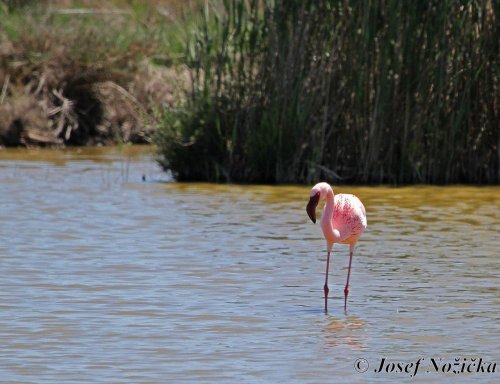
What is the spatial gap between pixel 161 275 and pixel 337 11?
538 centimetres

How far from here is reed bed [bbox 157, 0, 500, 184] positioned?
Answer: 45.2ft

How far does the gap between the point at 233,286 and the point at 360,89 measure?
530 cm

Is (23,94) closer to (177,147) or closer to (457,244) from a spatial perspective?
(177,147)

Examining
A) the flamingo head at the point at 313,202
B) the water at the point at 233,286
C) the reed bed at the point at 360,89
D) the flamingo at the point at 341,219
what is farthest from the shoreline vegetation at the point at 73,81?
the flamingo head at the point at 313,202

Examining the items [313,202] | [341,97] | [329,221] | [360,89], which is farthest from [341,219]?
[341,97]

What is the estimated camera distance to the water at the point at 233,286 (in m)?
6.71

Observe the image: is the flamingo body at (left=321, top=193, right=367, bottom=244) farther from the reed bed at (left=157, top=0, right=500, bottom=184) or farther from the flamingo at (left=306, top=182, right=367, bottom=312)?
the reed bed at (left=157, top=0, right=500, bottom=184)

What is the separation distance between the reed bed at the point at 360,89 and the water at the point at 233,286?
0.34 m

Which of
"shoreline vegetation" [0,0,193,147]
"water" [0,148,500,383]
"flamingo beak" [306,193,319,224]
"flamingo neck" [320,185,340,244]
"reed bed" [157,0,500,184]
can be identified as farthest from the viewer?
"shoreline vegetation" [0,0,193,147]

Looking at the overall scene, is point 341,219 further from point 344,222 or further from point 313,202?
point 313,202

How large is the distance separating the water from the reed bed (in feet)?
1.12

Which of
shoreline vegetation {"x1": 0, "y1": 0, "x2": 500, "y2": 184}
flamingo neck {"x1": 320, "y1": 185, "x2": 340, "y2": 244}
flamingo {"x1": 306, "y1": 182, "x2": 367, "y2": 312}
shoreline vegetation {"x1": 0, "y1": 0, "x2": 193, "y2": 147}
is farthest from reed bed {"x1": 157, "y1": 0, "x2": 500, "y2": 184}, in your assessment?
flamingo neck {"x1": 320, "y1": 185, "x2": 340, "y2": 244}

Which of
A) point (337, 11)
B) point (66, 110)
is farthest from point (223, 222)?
point (66, 110)

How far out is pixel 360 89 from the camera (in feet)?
45.1
